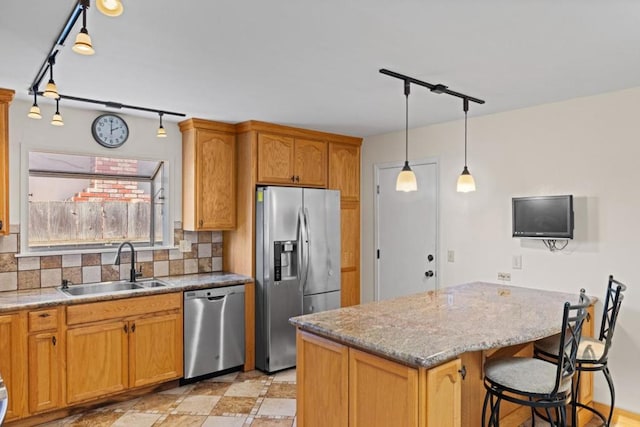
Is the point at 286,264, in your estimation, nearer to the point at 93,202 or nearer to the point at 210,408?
the point at 210,408

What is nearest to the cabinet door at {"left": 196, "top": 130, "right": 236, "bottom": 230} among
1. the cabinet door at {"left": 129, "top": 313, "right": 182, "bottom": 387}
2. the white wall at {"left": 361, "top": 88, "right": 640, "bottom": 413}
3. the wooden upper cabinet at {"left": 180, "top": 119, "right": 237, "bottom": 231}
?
the wooden upper cabinet at {"left": 180, "top": 119, "right": 237, "bottom": 231}

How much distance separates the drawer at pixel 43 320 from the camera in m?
2.92

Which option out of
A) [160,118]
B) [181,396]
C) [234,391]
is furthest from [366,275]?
[160,118]

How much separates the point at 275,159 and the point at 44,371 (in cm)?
244

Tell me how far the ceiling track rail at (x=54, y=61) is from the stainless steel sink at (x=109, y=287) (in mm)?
1440

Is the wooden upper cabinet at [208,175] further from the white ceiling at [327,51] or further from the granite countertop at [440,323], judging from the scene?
the granite countertop at [440,323]

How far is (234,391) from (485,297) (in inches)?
82.6

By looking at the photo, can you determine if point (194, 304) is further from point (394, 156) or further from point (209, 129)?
point (394, 156)

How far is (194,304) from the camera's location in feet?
12.0

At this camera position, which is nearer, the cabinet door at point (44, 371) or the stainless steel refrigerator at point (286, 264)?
the cabinet door at point (44, 371)

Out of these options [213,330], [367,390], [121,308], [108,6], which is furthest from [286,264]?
[108,6]

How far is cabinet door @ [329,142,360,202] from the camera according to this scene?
4.65 metres

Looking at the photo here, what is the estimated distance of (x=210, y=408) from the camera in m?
3.27

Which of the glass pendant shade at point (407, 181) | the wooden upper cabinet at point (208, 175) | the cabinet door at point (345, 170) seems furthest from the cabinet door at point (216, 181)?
the glass pendant shade at point (407, 181)
